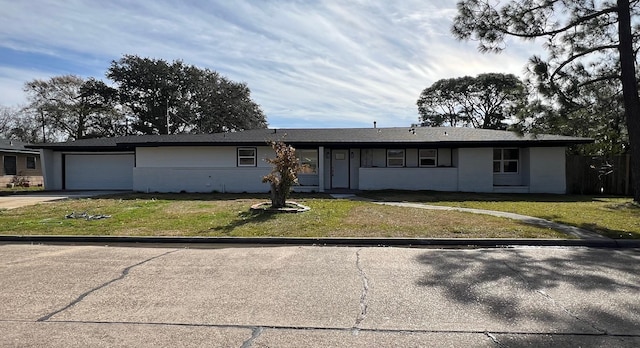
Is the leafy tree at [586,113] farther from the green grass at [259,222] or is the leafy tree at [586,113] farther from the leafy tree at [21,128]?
the leafy tree at [21,128]

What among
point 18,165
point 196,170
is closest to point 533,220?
point 196,170

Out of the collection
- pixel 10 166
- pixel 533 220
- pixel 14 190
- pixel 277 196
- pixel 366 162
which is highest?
pixel 366 162

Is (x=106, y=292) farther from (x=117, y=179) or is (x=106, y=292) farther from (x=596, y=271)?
(x=117, y=179)

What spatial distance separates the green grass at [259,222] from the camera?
9531 mm

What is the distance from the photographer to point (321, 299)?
5.00 metres

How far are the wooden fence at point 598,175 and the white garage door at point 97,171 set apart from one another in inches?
915

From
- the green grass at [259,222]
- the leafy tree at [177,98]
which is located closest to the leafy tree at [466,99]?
the leafy tree at [177,98]

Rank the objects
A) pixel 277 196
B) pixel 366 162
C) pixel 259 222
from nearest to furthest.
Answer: pixel 259 222, pixel 277 196, pixel 366 162

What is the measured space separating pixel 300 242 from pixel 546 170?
1641 centimetres

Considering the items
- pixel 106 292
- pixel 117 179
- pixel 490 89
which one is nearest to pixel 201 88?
pixel 117 179

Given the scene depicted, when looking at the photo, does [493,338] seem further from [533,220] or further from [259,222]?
[533,220]

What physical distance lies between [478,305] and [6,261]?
24.3 ft

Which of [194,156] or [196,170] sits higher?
[194,156]

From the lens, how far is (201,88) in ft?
160
